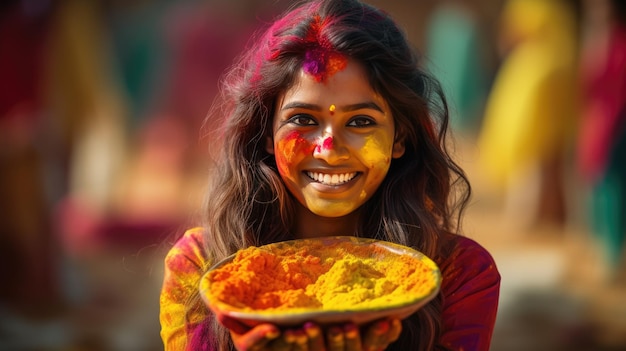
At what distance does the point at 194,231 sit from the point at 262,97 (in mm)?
376

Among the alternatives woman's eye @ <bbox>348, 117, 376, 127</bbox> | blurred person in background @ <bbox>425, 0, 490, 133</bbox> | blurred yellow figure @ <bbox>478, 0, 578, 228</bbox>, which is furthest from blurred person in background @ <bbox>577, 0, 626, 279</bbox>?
woman's eye @ <bbox>348, 117, 376, 127</bbox>

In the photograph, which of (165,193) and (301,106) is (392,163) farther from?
(165,193)

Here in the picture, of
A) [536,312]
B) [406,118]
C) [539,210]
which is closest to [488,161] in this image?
[539,210]

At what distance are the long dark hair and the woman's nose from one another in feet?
0.51

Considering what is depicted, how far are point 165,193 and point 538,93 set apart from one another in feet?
14.2

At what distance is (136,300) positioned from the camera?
6.64 m

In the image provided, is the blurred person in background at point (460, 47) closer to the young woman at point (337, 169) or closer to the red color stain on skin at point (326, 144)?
the young woman at point (337, 169)

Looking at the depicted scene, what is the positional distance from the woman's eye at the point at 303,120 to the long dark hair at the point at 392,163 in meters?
0.08

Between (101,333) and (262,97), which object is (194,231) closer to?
(262,97)

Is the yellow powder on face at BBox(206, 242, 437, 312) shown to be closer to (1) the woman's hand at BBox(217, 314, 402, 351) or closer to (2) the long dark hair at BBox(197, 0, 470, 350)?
(1) the woman's hand at BBox(217, 314, 402, 351)

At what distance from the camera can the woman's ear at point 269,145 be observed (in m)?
2.34

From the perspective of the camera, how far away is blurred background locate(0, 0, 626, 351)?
6.07 m

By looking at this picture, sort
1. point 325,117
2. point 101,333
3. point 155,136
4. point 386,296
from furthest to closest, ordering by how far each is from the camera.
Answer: point 155,136, point 101,333, point 325,117, point 386,296

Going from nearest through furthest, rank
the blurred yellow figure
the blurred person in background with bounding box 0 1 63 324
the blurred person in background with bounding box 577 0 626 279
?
the blurred person in background with bounding box 0 1 63 324, the blurred person in background with bounding box 577 0 626 279, the blurred yellow figure
